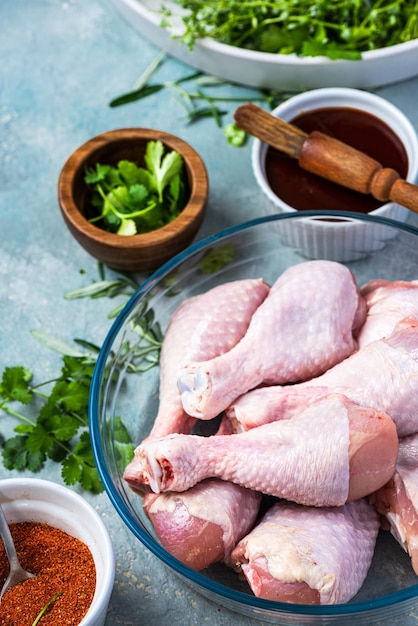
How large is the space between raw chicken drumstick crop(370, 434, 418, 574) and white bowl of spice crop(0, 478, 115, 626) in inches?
19.6

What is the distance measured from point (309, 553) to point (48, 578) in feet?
1.59

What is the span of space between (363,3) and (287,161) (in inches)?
22.6

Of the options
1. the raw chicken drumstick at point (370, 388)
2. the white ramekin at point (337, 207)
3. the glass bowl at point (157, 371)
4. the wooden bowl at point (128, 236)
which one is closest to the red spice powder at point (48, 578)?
the glass bowl at point (157, 371)

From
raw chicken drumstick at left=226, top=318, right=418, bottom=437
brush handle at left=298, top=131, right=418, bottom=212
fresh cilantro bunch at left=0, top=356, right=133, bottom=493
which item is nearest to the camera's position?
raw chicken drumstick at left=226, top=318, right=418, bottom=437

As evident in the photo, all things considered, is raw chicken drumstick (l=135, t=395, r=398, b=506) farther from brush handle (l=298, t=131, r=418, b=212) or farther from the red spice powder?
brush handle (l=298, t=131, r=418, b=212)

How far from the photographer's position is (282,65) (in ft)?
7.48

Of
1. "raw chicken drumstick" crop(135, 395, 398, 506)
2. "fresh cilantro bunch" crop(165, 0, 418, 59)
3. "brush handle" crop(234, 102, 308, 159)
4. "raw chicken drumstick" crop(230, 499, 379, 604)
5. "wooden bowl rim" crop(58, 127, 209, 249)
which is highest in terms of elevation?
"fresh cilantro bunch" crop(165, 0, 418, 59)

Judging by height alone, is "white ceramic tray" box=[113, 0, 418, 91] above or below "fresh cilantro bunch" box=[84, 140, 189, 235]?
above

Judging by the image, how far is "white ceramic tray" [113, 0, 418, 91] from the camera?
2264 millimetres

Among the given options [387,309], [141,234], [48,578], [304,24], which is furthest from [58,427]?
[304,24]

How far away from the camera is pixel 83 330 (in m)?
2.05

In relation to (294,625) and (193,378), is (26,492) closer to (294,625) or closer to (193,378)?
(193,378)

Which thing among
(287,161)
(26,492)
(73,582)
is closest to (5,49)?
(287,161)

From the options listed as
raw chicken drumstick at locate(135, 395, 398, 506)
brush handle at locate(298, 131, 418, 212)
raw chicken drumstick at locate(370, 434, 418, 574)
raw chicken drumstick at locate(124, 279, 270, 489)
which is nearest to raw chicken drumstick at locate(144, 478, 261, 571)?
raw chicken drumstick at locate(135, 395, 398, 506)
